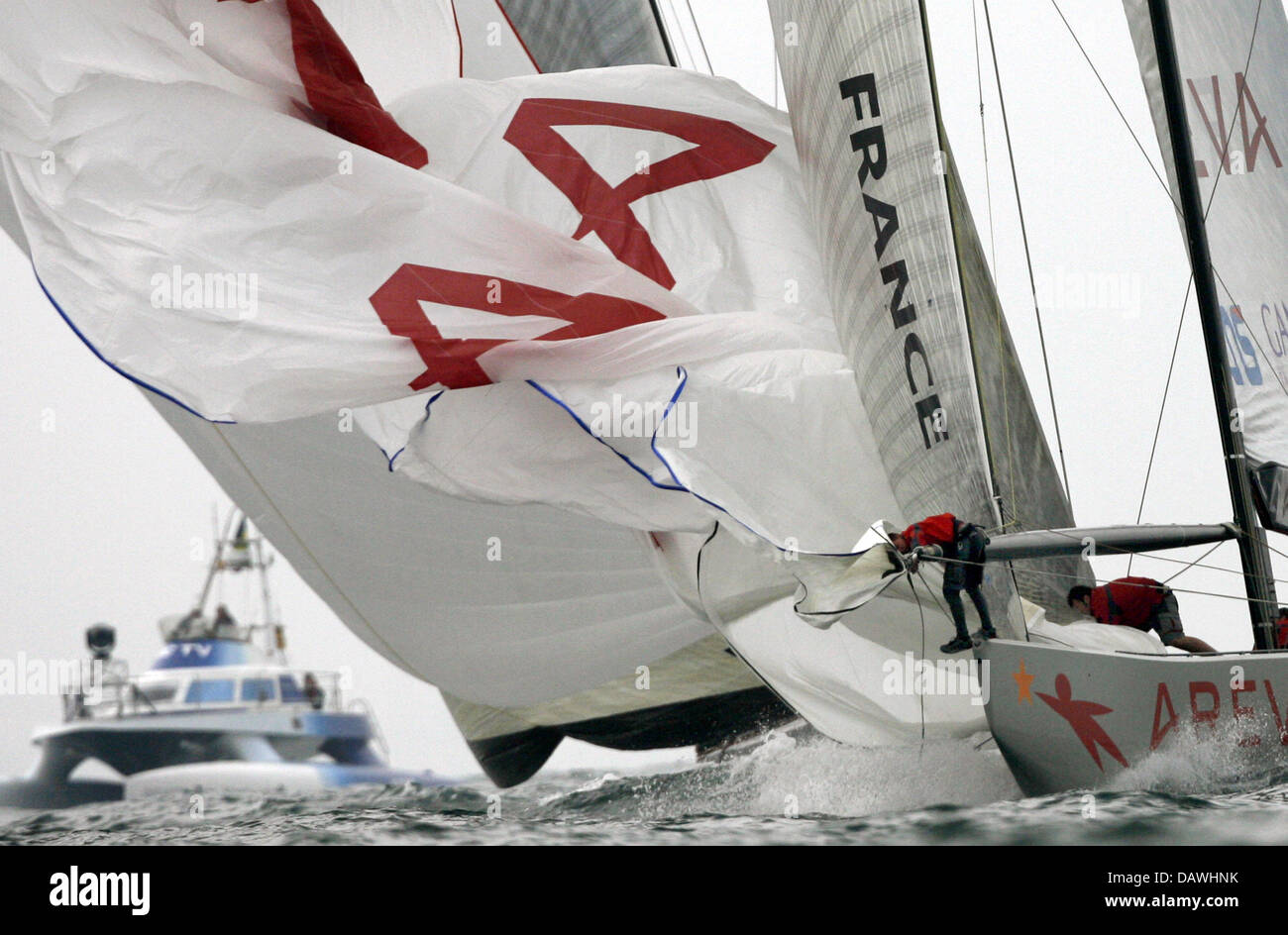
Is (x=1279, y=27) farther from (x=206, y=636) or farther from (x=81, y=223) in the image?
(x=206, y=636)

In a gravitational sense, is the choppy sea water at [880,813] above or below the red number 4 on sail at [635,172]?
below

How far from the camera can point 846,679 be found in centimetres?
480

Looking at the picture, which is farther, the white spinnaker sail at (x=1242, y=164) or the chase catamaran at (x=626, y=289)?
the white spinnaker sail at (x=1242, y=164)

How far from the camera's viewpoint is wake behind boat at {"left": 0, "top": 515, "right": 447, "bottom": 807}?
18.2m

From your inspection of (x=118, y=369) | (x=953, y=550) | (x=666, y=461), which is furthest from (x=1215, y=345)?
(x=118, y=369)

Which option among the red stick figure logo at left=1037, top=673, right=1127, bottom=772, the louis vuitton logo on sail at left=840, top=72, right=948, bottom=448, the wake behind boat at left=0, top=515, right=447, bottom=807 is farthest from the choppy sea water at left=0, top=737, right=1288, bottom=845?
the wake behind boat at left=0, top=515, right=447, bottom=807

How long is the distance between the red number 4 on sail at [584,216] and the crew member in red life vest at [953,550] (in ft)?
4.10

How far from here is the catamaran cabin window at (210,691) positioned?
19.4m

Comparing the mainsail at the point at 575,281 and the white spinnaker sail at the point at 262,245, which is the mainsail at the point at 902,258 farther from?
the white spinnaker sail at the point at 262,245

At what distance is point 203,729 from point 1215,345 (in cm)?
1647

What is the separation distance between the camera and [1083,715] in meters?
4.04

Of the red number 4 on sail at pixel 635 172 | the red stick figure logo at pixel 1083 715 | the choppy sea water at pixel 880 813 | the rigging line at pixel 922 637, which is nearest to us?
the choppy sea water at pixel 880 813

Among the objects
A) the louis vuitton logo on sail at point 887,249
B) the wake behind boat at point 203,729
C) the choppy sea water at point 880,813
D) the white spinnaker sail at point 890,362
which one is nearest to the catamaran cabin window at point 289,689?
the wake behind boat at point 203,729

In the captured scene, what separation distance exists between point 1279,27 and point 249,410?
459 centimetres
